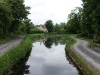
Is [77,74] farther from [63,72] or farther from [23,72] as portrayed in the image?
[23,72]

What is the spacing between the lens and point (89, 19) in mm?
44719

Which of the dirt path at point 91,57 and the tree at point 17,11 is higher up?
the tree at point 17,11

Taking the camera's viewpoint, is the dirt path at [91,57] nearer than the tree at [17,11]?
Yes

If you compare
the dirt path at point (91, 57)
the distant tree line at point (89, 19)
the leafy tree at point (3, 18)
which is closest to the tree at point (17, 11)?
the leafy tree at point (3, 18)

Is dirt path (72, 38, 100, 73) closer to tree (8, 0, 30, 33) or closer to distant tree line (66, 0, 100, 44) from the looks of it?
distant tree line (66, 0, 100, 44)

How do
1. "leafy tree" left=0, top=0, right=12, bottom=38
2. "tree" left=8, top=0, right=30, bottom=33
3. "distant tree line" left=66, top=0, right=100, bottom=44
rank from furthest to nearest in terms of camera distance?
"tree" left=8, top=0, right=30, bottom=33
"leafy tree" left=0, top=0, right=12, bottom=38
"distant tree line" left=66, top=0, right=100, bottom=44

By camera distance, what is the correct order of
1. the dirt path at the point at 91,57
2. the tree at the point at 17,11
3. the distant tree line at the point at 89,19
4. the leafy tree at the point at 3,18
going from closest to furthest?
the dirt path at the point at 91,57
the distant tree line at the point at 89,19
the leafy tree at the point at 3,18
the tree at the point at 17,11

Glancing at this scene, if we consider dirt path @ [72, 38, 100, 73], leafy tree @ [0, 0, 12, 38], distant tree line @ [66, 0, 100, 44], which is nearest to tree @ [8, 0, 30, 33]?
leafy tree @ [0, 0, 12, 38]

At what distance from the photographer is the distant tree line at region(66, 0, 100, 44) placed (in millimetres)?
36125

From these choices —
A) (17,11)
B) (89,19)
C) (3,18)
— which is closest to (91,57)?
(89,19)

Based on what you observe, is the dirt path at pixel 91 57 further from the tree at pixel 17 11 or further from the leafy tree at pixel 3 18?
the tree at pixel 17 11

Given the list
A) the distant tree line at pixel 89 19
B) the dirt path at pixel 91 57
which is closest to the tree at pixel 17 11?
the distant tree line at pixel 89 19

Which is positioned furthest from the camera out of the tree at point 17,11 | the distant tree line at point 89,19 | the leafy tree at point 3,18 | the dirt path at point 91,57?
the tree at point 17,11

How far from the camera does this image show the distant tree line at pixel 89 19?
1422 inches
